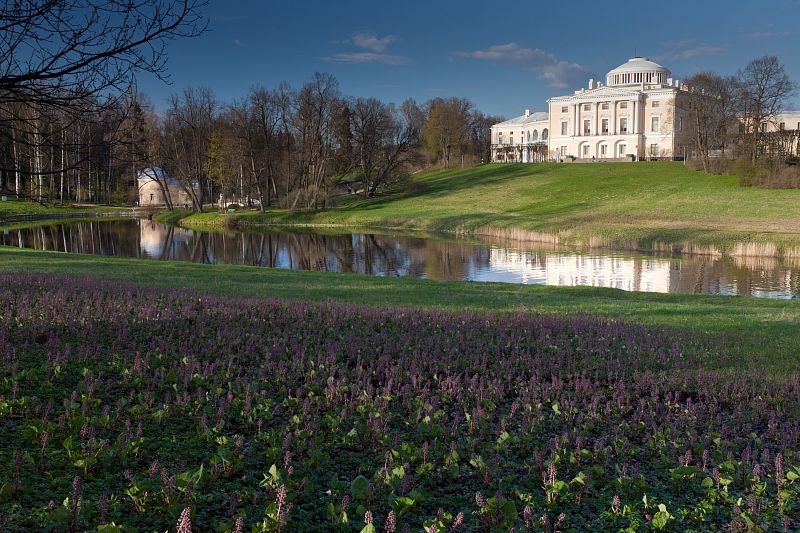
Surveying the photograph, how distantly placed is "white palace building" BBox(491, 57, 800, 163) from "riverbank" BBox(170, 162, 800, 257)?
17.2m

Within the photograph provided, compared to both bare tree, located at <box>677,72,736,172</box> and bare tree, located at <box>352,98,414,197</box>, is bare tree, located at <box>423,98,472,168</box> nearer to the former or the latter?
bare tree, located at <box>352,98,414,197</box>

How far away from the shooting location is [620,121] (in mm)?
117500

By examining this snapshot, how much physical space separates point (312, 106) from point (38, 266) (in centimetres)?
5673

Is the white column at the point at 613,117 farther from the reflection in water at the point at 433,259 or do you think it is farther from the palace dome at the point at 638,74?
the reflection in water at the point at 433,259

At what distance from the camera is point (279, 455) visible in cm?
578

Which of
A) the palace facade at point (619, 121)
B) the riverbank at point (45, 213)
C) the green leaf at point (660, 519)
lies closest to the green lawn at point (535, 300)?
the green leaf at point (660, 519)

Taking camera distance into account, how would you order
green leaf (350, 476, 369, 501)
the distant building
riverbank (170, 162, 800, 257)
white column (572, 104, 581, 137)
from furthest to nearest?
white column (572, 104, 581, 137), the distant building, riverbank (170, 162, 800, 257), green leaf (350, 476, 369, 501)

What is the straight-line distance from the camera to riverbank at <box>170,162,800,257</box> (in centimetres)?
4541

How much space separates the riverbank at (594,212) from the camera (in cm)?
4541

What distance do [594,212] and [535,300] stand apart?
48360 mm

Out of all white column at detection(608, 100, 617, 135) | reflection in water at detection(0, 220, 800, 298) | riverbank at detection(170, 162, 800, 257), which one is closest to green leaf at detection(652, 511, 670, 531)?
reflection in water at detection(0, 220, 800, 298)

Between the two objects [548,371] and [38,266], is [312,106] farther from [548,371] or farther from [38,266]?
[548,371]

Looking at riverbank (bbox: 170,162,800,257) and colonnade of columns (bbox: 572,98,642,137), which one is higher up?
colonnade of columns (bbox: 572,98,642,137)

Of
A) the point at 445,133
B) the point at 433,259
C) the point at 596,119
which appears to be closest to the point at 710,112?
the point at 596,119
